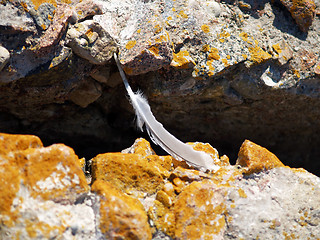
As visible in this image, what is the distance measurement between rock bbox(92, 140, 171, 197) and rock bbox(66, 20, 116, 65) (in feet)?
3.02

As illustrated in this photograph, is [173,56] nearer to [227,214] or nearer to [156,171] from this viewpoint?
[156,171]

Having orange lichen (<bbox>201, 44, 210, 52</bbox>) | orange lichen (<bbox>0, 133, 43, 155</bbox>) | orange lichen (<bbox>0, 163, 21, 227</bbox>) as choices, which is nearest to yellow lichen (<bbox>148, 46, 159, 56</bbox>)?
orange lichen (<bbox>201, 44, 210, 52</bbox>)

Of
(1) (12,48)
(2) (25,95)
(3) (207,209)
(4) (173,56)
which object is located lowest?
(3) (207,209)

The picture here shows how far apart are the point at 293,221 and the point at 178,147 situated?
102 cm

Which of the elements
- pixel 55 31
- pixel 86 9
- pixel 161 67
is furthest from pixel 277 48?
pixel 55 31

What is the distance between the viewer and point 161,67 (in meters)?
2.95

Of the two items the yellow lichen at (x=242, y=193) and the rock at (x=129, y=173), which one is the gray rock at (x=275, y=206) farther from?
the rock at (x=129, y=173)

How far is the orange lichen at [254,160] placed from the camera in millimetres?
2547

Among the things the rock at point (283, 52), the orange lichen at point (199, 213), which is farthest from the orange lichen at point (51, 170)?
the rock at point (283, 52)

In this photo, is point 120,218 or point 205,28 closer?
point 120,218

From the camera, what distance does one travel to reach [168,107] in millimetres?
3455

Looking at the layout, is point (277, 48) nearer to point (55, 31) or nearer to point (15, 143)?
point (55, 31)

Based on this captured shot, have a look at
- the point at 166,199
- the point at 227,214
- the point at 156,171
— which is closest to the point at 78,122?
the point at 156,171

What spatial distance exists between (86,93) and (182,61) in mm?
972
